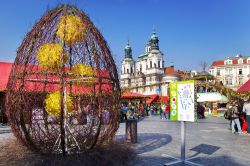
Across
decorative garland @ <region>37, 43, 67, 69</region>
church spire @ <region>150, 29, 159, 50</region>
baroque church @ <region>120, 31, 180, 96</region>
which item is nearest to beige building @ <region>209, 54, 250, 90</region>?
baroque church @ <region>120, 31, 180, 96</region>

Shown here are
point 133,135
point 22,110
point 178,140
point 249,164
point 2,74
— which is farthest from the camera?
point 2,74

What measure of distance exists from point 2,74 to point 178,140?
42.6 ft

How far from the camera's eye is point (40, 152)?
6020mm

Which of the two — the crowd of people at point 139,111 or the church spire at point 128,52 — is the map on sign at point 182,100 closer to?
the crowd of people at point 139,111

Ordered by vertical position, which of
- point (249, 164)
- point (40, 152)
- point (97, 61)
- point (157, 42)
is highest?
point (157, 42)

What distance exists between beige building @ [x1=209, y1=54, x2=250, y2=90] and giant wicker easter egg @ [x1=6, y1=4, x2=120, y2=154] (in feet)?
250

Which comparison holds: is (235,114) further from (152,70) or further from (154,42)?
(154,42)

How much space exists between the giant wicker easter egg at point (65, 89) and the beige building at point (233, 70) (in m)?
76.3

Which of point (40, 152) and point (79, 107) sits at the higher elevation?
point (79, 107)

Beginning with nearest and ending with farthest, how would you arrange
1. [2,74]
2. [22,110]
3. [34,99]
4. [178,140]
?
1. [22,110]
2. [34,99]
3. [178,140]
4. [2,74]

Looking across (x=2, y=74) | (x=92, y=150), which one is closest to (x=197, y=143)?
(x=92, y=150)

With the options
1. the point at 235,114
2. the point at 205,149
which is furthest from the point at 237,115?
the point at 205,149

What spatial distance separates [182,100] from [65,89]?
9.94 feet

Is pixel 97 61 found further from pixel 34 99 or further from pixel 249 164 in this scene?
pixel 249 164
